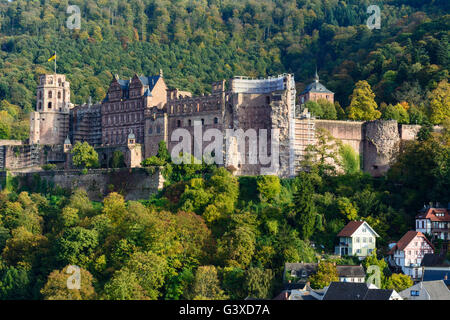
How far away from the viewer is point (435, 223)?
3012 inches

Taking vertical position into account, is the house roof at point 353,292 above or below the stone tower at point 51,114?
below

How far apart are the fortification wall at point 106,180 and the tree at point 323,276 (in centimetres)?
1926

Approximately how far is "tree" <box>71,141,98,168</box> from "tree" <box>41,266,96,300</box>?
20.6m

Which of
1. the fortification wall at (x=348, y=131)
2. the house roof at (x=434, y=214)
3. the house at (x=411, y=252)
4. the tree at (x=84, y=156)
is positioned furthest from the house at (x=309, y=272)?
the tree at (x=84, y=156)

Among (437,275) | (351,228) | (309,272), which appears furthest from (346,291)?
(351,228)

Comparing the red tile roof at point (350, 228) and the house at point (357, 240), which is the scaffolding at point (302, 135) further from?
the house at point (357, 240)

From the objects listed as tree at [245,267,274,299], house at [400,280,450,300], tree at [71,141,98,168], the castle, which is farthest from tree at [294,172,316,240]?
tree at [71,141,98,168]

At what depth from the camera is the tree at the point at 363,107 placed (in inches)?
3676

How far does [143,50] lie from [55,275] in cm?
7147

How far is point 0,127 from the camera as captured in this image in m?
110

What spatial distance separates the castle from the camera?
84188 millimetres

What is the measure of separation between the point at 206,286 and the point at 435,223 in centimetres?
1996

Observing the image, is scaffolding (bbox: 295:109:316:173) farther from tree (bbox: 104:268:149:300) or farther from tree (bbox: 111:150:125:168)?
tree (bbox: 104:268:149:300)

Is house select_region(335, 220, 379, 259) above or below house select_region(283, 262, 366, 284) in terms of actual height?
above
